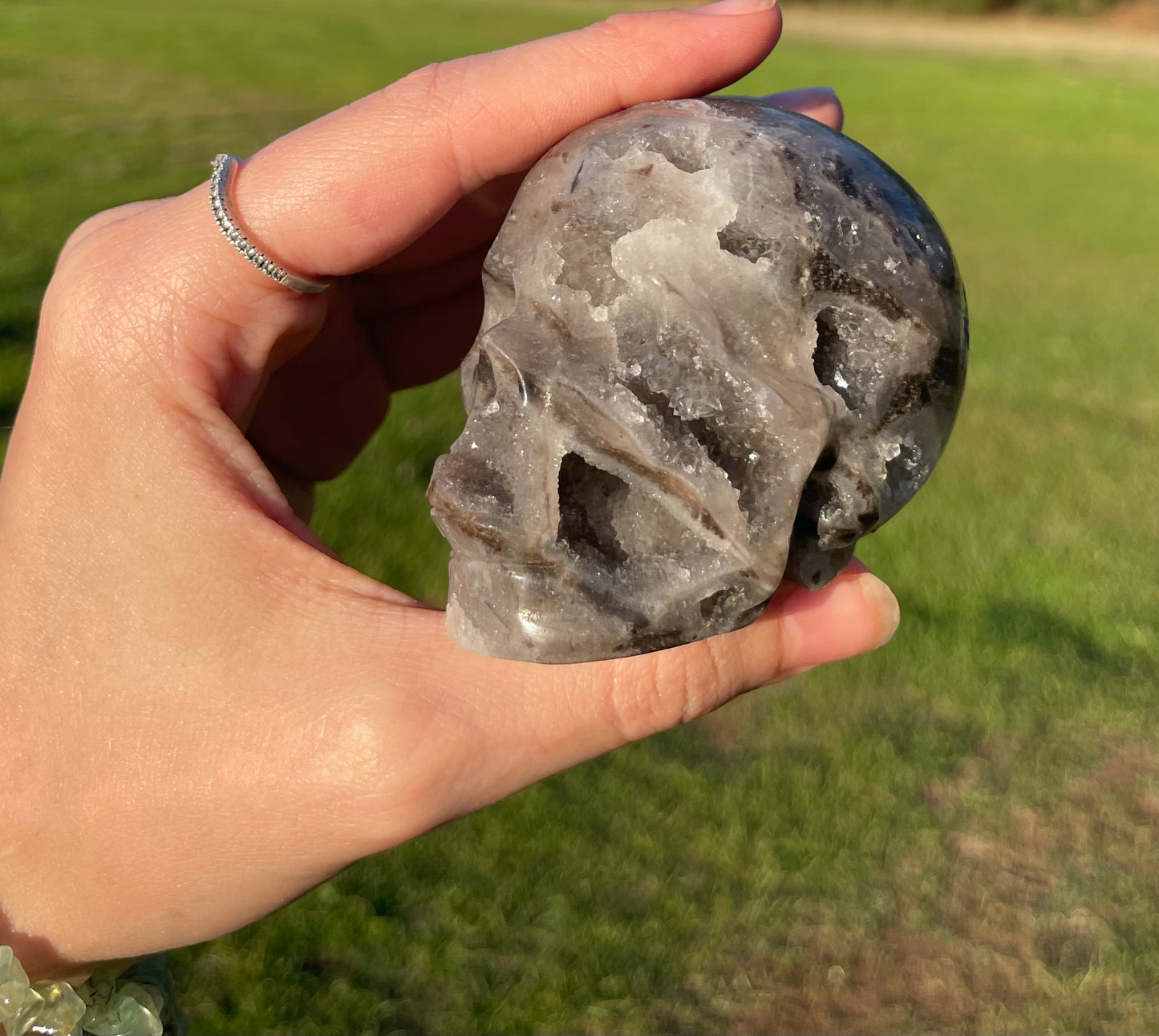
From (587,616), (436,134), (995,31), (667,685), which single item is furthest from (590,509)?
(995,31)

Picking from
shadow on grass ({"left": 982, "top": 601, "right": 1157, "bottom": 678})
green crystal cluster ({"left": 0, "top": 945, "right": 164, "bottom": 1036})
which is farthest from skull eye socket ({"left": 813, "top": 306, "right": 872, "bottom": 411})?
shadow on grass ({"left": 982, "top": 601, "right": 1157, "bottom": 678})

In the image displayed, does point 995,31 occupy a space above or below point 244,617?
below

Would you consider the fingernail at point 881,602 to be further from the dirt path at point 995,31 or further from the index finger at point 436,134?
the dirt path at point 995,31

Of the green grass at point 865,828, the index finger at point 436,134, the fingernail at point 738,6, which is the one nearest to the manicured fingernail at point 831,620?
the index finger at point 436,134

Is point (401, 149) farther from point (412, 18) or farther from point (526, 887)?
point (412, 18)

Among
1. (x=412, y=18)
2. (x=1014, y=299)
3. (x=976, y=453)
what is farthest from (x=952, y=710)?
(x=412, y=18)

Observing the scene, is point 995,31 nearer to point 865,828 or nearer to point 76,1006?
point 865,828
